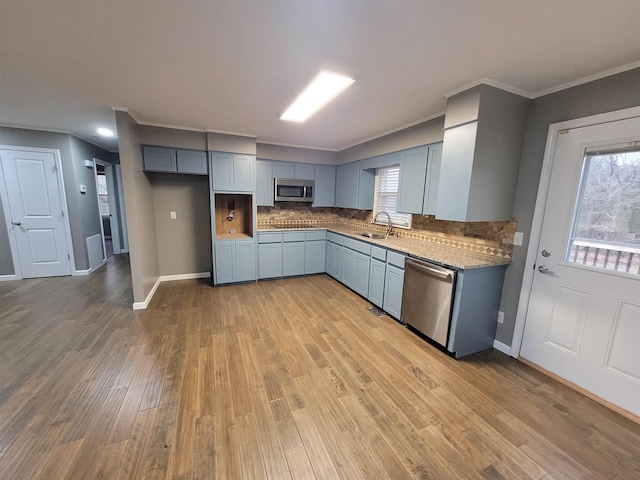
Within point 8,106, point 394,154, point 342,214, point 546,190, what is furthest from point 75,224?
point 546,190

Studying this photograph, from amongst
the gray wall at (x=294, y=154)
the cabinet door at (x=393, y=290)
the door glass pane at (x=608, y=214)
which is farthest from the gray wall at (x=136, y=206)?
the door glass pane at (x=608, y=214)

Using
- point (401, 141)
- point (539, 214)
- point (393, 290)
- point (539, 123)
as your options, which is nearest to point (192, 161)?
point (401, 141)

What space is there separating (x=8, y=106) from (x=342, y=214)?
5.12 meters

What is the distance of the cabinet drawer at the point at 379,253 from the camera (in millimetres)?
3328

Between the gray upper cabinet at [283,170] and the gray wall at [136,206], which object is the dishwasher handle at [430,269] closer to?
the gray upper cabinet at [283,170]

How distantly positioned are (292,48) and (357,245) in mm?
2738

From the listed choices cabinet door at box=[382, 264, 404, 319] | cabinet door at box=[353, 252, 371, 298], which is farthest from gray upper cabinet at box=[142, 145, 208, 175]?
cabinet door at box=[382, 264, 404, 319]

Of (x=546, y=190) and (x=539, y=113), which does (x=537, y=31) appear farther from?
(x=546, y=190)

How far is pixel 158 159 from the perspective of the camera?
3754mm

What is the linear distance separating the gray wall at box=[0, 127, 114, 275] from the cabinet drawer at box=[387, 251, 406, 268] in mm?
5516

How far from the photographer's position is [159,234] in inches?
171

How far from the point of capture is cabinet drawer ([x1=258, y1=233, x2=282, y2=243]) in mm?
4445

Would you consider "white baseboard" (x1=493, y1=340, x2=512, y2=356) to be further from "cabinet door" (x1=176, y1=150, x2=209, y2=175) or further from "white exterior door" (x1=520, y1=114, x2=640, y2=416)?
"cabinet door" (x1=176, y1=150, x2=209, y2=175)

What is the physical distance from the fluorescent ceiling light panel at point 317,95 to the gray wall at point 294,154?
143 centimetres
